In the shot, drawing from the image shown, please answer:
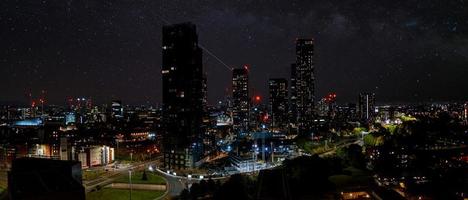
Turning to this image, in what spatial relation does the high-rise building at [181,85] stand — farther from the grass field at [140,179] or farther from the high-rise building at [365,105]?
the high-rise building at [365,105]

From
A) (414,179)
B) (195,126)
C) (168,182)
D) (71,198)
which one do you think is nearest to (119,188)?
(168,182)

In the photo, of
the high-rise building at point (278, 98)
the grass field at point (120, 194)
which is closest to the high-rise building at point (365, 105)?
the high-rise building at point (278, 98)

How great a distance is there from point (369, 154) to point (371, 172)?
335cm

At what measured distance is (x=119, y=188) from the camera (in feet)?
45.9

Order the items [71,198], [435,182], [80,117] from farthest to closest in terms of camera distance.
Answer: [80,117]
[435,182]
[71,198]

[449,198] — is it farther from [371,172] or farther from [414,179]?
[371,172]

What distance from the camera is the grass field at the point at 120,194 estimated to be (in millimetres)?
12692

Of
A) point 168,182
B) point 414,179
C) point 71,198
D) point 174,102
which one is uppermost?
point 174,102

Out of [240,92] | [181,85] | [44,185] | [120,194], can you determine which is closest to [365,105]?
[240,92]

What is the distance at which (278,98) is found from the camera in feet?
171

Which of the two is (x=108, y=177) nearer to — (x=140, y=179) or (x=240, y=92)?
(x=140, y=179)

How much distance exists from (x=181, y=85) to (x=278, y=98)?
1293 inches

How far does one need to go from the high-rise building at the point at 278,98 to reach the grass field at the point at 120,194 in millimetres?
35115

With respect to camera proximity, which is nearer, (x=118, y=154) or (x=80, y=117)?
(x=118, y=154)
